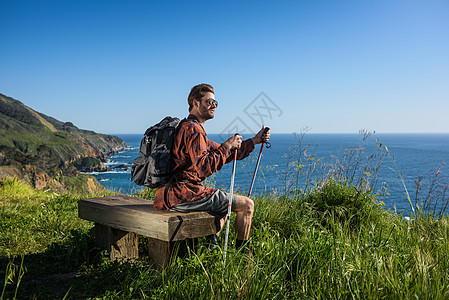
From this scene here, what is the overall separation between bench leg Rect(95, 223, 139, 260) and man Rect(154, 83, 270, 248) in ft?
2.35

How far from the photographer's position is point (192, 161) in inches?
121

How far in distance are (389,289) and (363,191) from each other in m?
2.86

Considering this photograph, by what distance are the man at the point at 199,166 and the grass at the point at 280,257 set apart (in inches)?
15.4

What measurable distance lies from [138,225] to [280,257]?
142cm

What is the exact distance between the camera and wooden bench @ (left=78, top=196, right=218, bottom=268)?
121 inches

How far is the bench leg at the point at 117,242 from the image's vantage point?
3795mm

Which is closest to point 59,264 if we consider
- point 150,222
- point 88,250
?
point 88,250

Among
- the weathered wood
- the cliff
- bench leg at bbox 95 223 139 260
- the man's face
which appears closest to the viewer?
the weathered wood

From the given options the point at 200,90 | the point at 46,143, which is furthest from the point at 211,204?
the point at 46,143

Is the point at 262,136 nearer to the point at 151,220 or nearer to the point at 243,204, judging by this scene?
the point at 243,204

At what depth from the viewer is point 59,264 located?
3.87m

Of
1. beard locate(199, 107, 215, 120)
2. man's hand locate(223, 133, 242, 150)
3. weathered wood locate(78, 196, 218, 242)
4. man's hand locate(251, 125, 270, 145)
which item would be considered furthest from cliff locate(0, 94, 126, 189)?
man's hand locate(223, 133, 242, 150)

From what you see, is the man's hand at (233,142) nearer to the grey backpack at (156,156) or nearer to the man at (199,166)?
the man at (199,166)

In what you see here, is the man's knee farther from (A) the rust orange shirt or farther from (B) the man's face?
(B) the man's face
